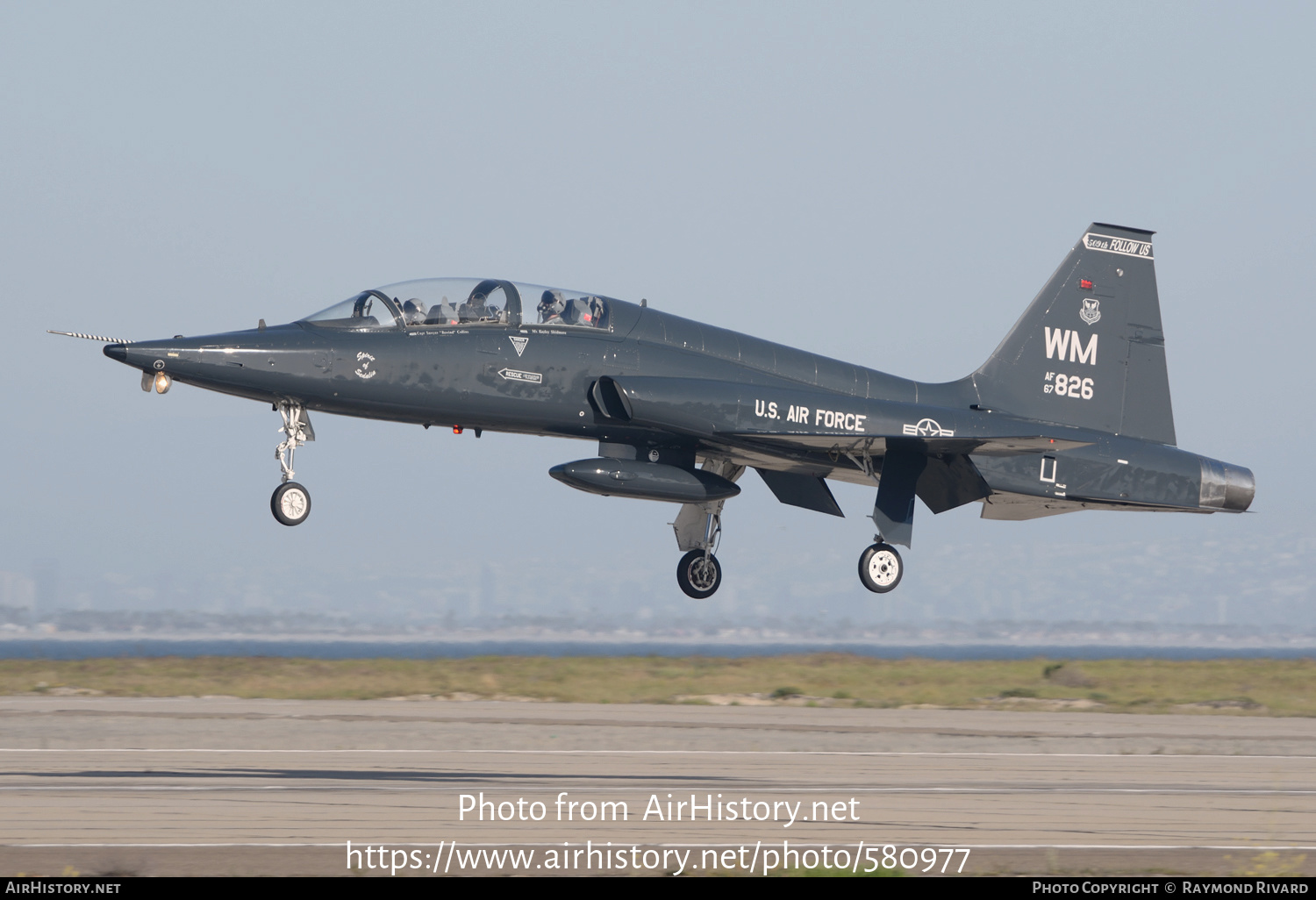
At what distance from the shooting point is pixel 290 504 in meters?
18.5

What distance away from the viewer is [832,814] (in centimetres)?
1383

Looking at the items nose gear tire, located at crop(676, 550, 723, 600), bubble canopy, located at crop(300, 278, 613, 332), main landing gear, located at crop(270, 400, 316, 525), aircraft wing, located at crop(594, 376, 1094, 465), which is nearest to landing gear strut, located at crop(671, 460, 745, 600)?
nose gear tire, located at crop(676, 550, 723, 600)

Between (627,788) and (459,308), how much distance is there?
765 centimetres

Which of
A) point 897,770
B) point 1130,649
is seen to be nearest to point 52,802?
point 897,770

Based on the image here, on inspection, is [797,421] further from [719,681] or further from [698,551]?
[719,681]

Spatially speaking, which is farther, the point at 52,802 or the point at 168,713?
the point at 168,713

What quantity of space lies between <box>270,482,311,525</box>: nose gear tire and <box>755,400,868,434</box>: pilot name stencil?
7.04 metres

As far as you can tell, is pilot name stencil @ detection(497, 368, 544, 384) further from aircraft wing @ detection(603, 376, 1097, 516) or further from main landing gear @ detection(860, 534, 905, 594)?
main landing gear @ detection(860, 534, 905, 594)

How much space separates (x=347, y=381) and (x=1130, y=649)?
18018cm

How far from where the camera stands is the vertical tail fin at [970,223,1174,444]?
2470 centimetres

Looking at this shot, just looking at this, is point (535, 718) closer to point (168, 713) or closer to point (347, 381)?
point (168, 713)

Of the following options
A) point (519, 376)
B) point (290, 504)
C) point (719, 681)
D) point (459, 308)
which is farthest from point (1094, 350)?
point (290, 504)
